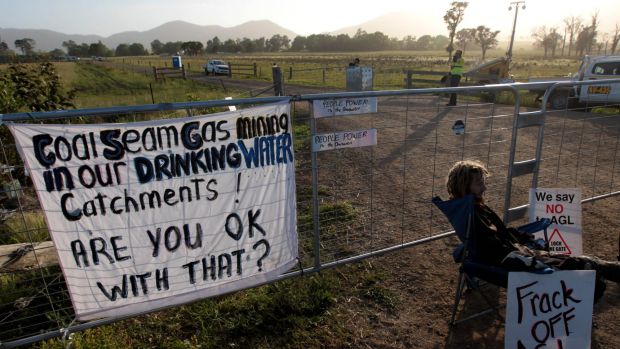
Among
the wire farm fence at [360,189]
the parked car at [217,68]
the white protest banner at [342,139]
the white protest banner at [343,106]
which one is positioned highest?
the white protest banner at [343,106]

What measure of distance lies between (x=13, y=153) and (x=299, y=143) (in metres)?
4.76

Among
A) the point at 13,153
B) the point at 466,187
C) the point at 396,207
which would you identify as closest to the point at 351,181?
the point at 396,207

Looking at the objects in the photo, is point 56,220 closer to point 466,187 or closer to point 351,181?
point 466,187

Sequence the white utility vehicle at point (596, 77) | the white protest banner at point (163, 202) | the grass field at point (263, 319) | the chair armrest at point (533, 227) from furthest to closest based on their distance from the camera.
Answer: the white utility vehicle at point (596, 77) → the chair armrest at point (533, 227) → the grass field at point (263, 319) → the white protest banner at point (163, 202)

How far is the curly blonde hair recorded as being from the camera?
2.92 m

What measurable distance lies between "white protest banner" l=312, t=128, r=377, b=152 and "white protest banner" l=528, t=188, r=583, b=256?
1777mm

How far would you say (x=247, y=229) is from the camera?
2973 mm

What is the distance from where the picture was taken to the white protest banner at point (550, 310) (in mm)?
2580

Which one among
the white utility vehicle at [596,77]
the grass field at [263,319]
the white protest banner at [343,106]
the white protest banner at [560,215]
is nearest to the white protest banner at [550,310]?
the grass field at [263,319]

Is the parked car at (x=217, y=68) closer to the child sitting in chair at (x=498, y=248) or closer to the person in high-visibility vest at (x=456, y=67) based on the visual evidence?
the person in high-visibility vest at (x=456, y=67)

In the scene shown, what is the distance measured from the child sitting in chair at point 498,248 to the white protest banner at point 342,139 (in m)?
0.71

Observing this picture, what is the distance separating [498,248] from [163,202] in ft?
7.55

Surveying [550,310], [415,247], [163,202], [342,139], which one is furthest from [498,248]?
[163,202]

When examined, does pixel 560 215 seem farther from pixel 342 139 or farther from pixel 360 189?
pixel 360 189
